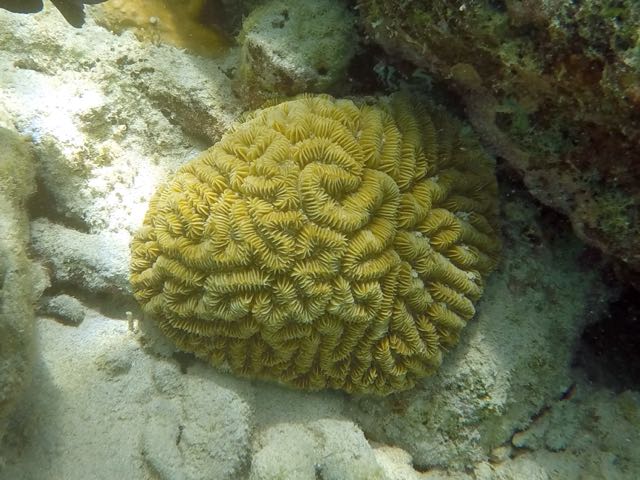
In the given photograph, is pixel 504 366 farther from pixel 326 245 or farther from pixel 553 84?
pixel 553 84

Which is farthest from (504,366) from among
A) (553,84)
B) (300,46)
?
(300,46)

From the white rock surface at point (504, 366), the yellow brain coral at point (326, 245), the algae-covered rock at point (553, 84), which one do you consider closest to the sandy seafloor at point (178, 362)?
the white rock surface at point (504, 366)

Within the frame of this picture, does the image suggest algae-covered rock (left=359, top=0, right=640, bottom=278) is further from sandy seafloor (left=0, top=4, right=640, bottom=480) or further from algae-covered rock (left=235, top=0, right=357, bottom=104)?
sandy seafloor (left=0, top=4, right=640, bottom=480)

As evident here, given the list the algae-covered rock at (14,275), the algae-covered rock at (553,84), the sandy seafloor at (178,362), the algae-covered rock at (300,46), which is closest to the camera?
the algae-covered rock at (553,84)

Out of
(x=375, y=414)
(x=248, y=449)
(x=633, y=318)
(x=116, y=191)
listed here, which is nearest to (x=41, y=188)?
(x=116, y=191)

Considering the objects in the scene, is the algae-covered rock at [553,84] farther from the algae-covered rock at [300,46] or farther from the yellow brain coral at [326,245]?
the yellow brain coral at [326,245]

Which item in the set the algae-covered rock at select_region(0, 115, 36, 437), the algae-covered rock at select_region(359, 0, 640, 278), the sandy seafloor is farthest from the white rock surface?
the algae-covered rock at select_region(0, 115, 36, 437)

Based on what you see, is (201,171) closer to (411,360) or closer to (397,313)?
(397,313)
